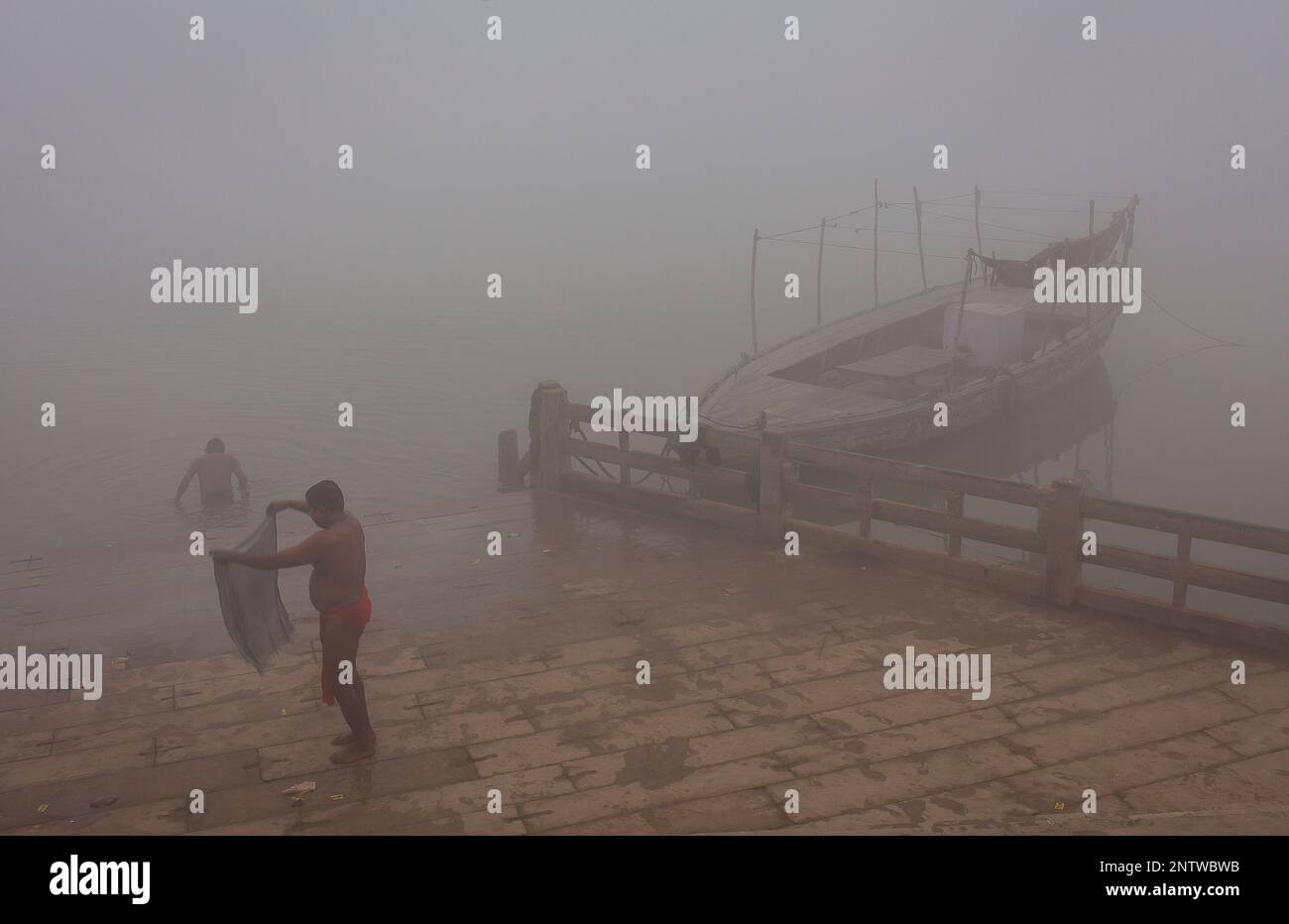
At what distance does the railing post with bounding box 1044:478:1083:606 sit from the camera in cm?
928

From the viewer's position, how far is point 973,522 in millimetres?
9773

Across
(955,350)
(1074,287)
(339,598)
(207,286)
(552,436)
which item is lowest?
(339,598)

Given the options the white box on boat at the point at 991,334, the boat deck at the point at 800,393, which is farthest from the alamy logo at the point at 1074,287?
the white box on boat at the point at 991,334

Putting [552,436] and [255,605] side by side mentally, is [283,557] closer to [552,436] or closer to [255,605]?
[255,605]

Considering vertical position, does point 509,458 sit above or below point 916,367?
below

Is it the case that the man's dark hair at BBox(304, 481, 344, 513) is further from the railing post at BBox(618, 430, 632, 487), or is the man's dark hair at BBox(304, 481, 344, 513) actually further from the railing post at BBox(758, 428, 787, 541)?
the railing post at BBox(618, 430, 632, 487)

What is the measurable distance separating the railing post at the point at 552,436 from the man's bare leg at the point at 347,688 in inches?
251

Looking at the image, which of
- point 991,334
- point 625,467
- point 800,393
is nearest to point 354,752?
point 625,467

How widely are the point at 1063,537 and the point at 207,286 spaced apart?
52.7m

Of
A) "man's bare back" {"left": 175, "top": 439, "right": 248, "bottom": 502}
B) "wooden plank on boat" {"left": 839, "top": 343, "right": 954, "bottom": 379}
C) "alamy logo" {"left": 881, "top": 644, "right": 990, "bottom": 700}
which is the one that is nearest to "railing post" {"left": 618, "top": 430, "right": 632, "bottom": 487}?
"alamy logo" {"left": 881, "top": 644, "right": 990, "bottom": 700}

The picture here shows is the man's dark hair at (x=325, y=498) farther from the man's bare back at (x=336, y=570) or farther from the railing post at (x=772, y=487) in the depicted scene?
the railing post at (x=772, y=487)

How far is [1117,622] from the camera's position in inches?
364

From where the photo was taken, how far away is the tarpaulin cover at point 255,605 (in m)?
7.18

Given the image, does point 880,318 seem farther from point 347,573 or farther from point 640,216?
point 640,216
